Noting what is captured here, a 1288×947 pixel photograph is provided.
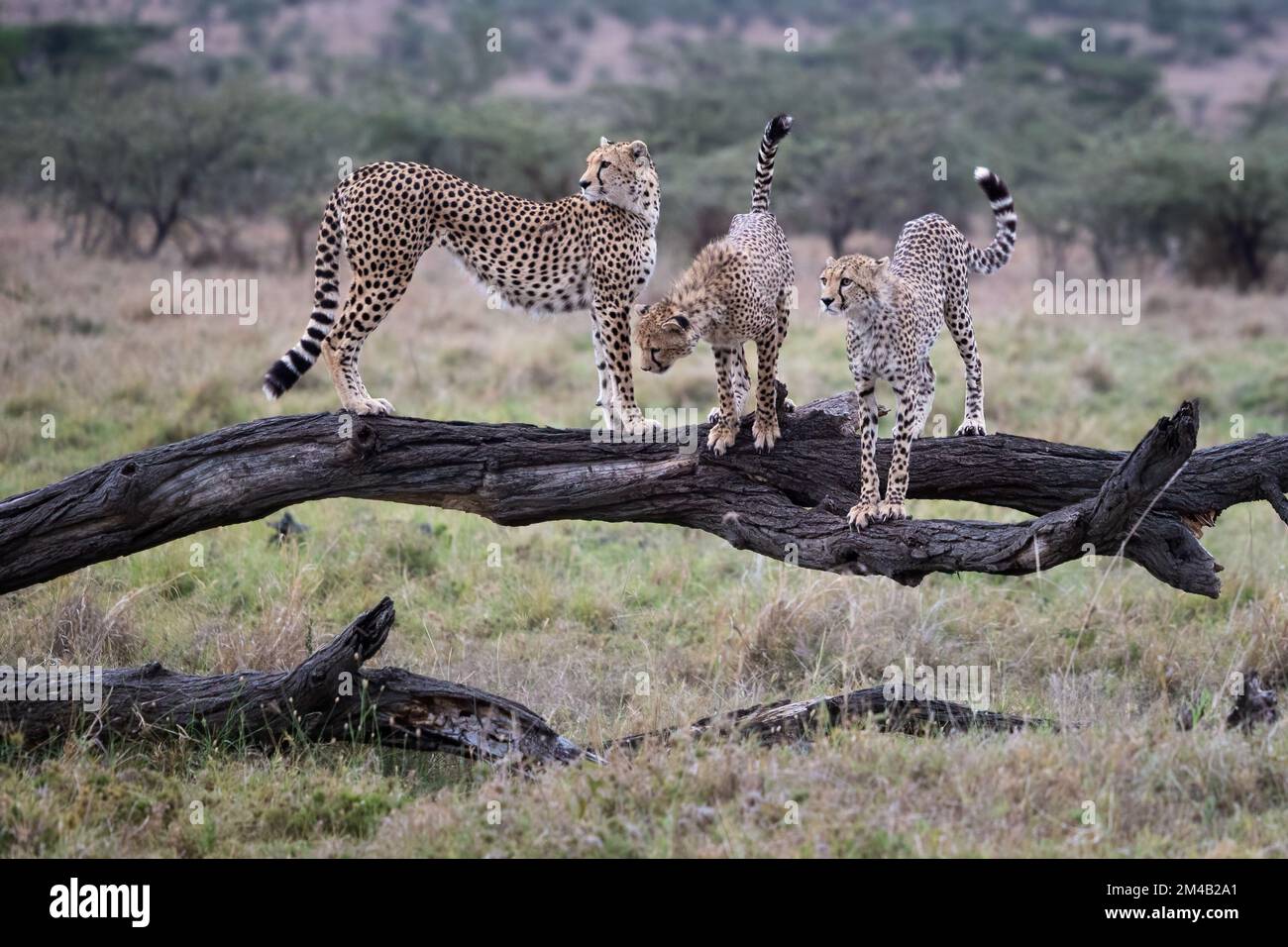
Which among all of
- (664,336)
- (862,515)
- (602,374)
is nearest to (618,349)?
(602,374)

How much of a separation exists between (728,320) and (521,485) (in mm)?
1024

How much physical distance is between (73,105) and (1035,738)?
58.3ft

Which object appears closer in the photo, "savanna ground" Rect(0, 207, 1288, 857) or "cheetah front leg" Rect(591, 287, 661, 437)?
"savanna ground" Rect(0, 207, 1288, 857)

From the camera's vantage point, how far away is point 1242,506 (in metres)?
9.27

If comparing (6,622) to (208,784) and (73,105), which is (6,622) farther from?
(73,105)

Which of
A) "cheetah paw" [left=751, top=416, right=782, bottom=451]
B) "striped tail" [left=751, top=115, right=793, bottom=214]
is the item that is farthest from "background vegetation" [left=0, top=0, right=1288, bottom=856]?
"striped tail" [left=751, top=115, right=793, bottom=214]

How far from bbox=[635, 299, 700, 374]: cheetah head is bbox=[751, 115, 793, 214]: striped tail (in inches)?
37.6

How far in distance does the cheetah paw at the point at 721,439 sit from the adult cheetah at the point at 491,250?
290mm

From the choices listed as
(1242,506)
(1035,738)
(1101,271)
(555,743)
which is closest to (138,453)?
(555,743)

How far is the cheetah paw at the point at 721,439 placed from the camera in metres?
5.31

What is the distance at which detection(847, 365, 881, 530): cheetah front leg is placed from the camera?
5.04 m

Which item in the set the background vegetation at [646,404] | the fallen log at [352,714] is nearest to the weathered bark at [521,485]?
the fallen log at [352,714]

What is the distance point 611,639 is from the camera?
6.68 meters

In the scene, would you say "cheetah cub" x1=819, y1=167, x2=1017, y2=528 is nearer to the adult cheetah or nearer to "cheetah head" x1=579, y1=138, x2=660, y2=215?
the adult cheetah
